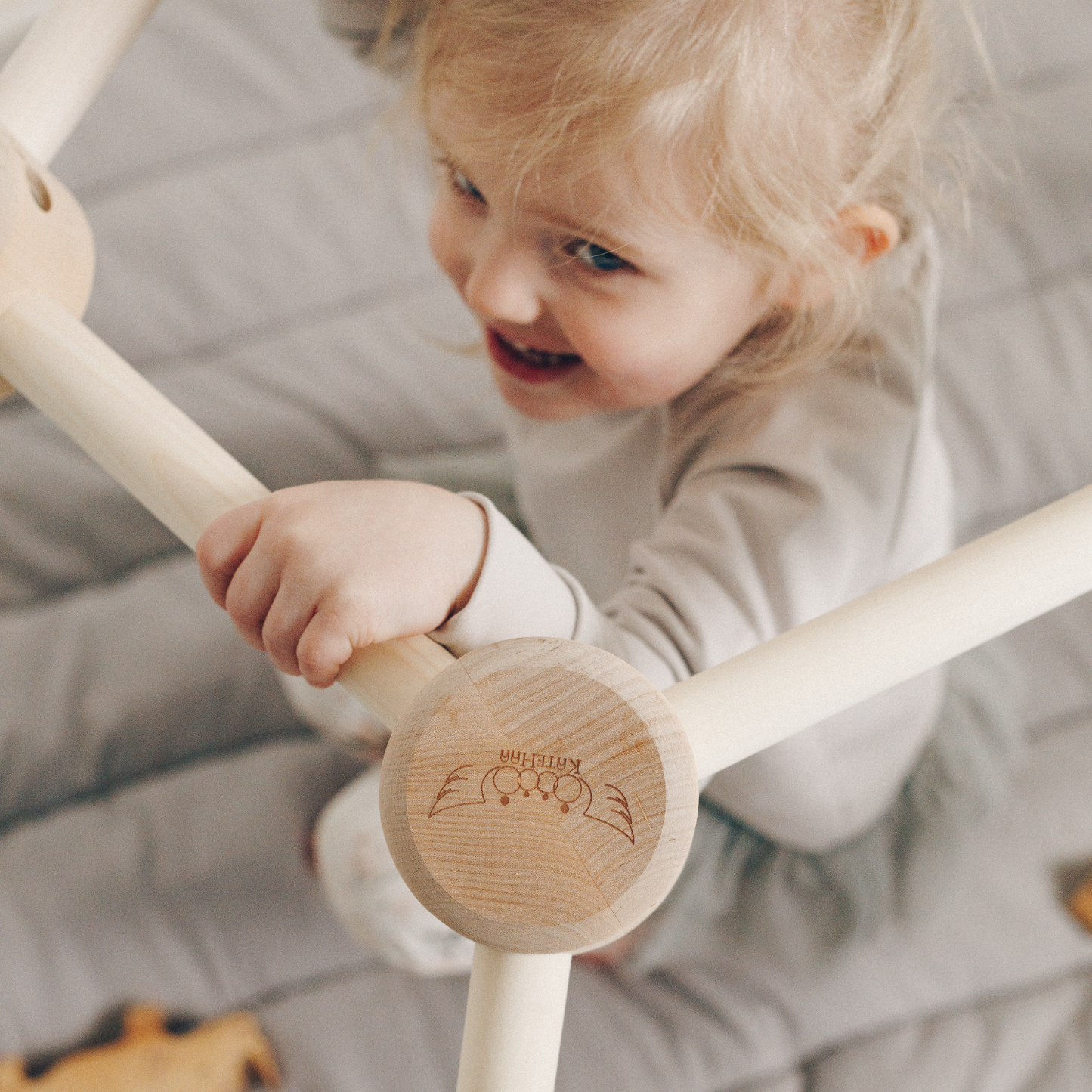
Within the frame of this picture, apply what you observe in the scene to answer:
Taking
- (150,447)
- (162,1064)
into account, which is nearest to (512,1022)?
(150,447)

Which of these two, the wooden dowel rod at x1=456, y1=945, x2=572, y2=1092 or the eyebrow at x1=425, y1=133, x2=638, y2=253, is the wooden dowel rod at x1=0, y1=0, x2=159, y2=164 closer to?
the eyebrow at x1=425, y1=133, x2=638, y2=253

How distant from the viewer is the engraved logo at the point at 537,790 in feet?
0.74

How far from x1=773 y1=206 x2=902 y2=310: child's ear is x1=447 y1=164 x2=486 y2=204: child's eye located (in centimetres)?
12

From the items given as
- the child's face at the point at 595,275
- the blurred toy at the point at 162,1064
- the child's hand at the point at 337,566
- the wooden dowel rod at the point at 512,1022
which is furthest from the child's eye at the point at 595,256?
the blurred toy at the point at 162,1064

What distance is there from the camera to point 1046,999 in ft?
2.15

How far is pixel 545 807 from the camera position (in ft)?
0.74

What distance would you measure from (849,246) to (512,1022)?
0.32 meters

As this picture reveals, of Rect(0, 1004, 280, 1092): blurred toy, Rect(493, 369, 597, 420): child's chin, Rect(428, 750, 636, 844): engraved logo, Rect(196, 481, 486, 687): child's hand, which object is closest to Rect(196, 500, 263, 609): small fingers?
Rect(196, 481, 486, 687): child's hand

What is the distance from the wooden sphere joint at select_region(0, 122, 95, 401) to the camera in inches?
13.4

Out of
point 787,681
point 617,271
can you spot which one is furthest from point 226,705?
point 787,681

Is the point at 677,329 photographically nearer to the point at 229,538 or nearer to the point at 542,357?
the point at 542,357

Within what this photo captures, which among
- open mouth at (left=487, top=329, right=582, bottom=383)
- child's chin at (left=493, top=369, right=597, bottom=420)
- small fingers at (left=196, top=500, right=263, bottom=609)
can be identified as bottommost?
child's chin at (left=493, top=369, right=597, bottom=420)

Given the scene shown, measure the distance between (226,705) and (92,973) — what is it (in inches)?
7.0

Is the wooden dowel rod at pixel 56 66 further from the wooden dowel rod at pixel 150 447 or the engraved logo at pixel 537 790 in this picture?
the engraved logo at pixel 537 790
